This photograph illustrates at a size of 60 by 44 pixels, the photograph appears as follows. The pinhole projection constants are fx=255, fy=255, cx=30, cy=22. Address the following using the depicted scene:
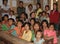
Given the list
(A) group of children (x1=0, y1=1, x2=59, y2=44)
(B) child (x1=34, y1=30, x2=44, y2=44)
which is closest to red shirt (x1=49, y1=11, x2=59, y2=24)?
(A) group of children (x1=0, y1=1, x2=59, y2=44)

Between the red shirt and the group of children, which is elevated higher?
the red shirt

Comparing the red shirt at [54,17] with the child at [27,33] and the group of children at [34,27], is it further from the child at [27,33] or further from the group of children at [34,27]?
the child at [27,33]

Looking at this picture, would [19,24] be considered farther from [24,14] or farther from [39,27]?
[24,14]

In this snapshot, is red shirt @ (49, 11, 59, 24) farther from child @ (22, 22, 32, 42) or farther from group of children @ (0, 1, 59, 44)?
child @ (22, 22, 32, 42)

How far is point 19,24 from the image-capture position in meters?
5.58

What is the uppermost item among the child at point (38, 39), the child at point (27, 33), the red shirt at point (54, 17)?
the red shirt at point (54, 17)

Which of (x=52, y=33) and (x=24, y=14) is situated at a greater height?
(x=24, y=14)

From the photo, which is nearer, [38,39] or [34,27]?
[38,39]

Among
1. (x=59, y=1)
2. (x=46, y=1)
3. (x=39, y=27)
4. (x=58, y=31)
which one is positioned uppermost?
(x=46, y=1)

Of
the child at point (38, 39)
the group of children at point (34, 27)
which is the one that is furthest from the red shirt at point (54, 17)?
the child at point (38, 39)

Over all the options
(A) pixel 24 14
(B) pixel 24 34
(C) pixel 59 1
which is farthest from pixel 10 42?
(C) pixel 59 1

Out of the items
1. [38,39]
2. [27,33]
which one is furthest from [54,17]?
[38,39]

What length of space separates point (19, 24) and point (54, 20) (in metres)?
1.19

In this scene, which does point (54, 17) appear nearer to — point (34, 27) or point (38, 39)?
point (34, 27)
